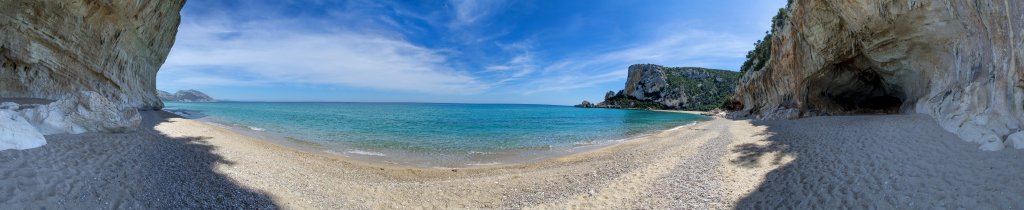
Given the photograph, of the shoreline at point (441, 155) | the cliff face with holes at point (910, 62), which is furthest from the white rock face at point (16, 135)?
the cliff face with holes at point (910, 62)

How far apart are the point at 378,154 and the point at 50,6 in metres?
18.6

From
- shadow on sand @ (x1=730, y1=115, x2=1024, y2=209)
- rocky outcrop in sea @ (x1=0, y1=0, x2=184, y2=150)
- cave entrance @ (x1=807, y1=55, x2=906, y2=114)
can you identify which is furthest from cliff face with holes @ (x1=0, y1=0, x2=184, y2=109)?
cave entrance @ (x1=807, y1=55, x2=906, y2=114)

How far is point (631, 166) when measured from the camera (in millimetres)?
10141

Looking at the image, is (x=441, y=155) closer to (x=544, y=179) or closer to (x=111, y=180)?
(x=544, y=179)

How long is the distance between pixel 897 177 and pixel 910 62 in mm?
15919

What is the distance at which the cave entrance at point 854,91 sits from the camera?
21375 mm

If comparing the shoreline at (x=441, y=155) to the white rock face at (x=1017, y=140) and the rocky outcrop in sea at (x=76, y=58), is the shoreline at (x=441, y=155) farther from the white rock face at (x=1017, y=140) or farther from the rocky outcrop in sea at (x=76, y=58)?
the white rock face at (x=1017, y=140)

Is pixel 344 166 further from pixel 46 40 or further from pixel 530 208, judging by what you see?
pixel 46 40

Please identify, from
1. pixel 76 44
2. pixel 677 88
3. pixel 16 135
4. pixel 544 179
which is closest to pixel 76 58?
pixel 76 44

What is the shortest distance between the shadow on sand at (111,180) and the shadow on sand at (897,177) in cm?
951

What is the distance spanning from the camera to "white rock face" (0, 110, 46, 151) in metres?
6.86

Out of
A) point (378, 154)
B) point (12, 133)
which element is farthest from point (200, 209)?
point (378, 154)

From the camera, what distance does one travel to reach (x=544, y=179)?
9117mm

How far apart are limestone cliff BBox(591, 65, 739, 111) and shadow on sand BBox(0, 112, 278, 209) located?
92633 millimetres
